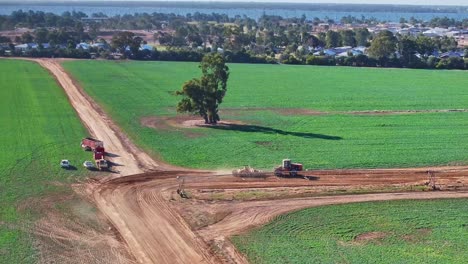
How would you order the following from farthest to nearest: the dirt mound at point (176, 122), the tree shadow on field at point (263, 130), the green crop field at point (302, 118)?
the dirt mound at point (176, 122)
the tree shadow on field at point (263, 130)
the green crop field at point (302, 118)

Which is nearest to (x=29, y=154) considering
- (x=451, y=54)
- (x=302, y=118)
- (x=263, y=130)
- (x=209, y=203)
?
(x=209, y=203)

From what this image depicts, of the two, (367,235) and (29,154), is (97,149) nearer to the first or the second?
(29,154)

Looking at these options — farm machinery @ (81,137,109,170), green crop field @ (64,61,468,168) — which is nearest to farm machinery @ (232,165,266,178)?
green crop field @ (64,61,468,168)

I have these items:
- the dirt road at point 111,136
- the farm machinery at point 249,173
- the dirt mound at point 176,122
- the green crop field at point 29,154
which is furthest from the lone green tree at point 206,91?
the farm machinery at point 249,173

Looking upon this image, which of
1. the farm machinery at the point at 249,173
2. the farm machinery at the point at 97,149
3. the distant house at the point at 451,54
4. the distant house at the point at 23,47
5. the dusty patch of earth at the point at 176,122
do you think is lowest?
the farm machinery at the point at 249,173

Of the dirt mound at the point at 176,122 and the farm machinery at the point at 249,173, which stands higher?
the dirt mound at the point at 176,122

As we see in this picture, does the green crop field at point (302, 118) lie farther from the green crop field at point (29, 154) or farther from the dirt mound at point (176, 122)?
the green crop field at point (29, 154)
